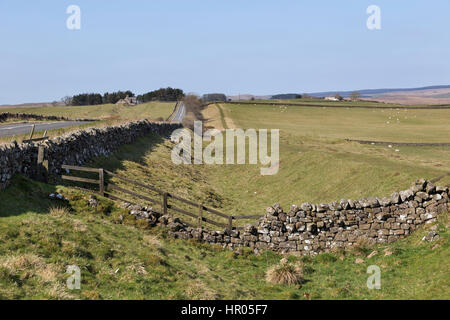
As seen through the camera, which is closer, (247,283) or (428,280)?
(428,280)

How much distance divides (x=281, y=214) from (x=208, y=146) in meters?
46.5

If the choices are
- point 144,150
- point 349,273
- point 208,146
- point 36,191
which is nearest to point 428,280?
point 349,273

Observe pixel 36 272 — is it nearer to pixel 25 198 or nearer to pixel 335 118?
pixel 25 198

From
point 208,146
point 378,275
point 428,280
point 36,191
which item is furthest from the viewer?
point 208,146

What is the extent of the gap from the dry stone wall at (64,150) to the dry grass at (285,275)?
11.0 metres

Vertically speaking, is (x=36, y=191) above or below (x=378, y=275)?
above

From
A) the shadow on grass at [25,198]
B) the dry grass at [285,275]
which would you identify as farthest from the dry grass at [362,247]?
the shadow on grass at [25,198]

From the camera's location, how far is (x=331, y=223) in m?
20.6

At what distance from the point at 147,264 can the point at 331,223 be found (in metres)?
8.95

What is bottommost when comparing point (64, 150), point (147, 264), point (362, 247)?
point (362, 247)

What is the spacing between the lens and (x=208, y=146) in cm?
6675

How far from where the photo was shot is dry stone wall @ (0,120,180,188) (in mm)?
19175

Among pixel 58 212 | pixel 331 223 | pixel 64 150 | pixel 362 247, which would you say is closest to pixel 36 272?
pixel 58 212
